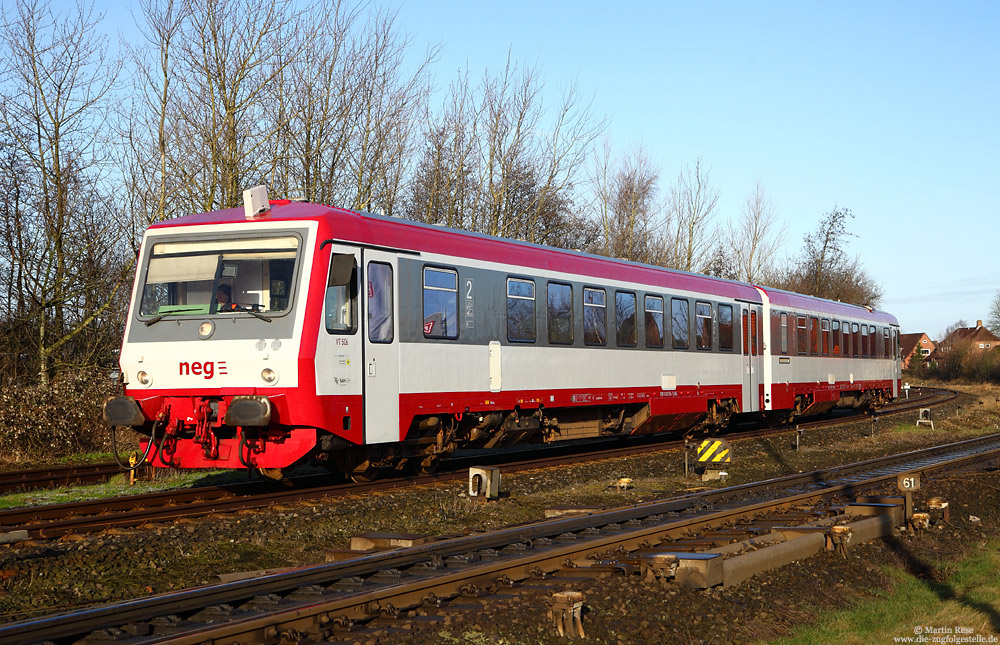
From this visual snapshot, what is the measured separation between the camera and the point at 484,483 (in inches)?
481

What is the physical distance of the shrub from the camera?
17.5 metres

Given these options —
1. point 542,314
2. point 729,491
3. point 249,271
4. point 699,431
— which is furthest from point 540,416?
point 699,431

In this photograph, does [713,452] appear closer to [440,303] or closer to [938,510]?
[938,510]

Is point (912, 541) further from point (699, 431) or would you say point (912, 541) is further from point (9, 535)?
point (699, 431)

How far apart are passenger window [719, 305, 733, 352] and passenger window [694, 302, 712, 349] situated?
54cm

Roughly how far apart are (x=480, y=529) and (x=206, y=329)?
400 cm

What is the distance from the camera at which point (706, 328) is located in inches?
803

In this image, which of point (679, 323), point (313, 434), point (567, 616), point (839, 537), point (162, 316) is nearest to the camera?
point (567, 616)

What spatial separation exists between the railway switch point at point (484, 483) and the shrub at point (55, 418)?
8595mm

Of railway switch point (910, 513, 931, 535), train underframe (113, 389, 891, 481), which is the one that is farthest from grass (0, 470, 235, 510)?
railway switch point (910, 513, 931, 535)

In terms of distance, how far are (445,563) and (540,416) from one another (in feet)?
26.4

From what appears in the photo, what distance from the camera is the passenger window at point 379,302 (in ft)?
39.0

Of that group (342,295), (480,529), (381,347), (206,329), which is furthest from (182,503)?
(480,529)

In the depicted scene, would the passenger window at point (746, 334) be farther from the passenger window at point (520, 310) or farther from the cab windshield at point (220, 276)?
the cab windshield at point (220, 276)
